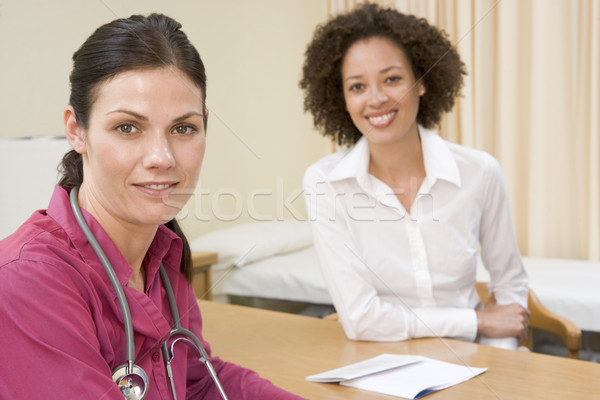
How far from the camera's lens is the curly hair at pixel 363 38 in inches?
68.4

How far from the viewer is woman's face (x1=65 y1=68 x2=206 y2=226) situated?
84 centimetres

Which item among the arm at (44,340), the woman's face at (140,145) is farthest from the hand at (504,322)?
the arm at (44,340)

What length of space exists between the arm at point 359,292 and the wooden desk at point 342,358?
0.04 metres

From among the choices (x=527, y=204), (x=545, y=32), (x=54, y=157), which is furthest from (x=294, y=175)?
(x=54, y=157)

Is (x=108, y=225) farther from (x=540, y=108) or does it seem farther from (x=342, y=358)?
(x=540, y=108)

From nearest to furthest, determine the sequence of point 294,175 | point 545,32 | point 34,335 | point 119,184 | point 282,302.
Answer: point 34,335 → point 119,184 → point 282,302 → point 545,32 → point 294,175

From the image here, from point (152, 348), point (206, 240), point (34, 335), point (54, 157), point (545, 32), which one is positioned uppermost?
point (545, 32)

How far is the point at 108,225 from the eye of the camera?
0.91 m

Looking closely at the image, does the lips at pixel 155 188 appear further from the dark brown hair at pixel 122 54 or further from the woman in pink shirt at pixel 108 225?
the dark brown hair at pixel 122 54

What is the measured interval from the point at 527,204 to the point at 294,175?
1352mm

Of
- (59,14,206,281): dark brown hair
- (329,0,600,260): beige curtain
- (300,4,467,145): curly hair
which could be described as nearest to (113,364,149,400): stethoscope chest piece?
(59,14,206,281): dark brown hair

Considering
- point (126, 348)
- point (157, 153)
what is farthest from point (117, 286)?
point (157, 153)

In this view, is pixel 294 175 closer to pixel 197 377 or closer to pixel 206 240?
pixel 206 240

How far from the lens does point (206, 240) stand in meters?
2.81
